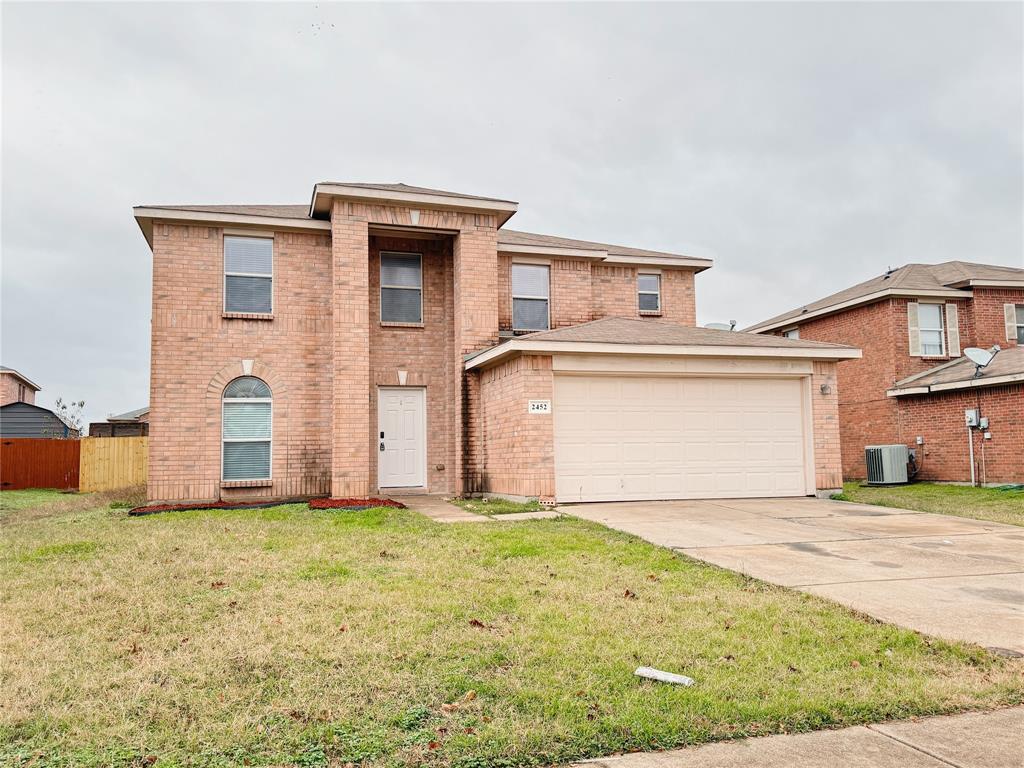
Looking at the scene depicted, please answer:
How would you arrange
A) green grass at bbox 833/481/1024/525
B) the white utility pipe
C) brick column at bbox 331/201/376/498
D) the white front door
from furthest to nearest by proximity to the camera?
the white utility pipe
the white front door
brick column at bbox 331/201/376/498
green grass at bbox 833/481/1024/525

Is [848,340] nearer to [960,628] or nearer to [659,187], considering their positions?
[659,187]

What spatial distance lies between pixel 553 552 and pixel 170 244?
36.4ft

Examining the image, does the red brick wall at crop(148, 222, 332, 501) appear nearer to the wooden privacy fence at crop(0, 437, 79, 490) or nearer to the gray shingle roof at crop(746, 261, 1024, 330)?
the wooden privacy fence at crop(0, 437, 79, 490)

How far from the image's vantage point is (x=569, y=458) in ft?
41.2

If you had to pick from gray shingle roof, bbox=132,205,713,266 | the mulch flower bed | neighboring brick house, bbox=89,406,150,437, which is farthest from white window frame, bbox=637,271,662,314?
neighboring brick house, bbox=89,406,150,437

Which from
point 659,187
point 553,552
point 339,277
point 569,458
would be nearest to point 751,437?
point 569,458

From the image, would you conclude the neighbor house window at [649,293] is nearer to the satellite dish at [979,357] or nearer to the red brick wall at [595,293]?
the red brick wall at [595,293]

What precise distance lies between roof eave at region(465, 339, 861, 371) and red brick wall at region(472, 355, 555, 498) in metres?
0.29

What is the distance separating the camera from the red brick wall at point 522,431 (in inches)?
479

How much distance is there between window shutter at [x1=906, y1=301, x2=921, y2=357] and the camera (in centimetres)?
2012

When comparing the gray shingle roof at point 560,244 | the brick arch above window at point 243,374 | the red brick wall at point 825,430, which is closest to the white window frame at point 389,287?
the gray shingle roof at point 560,244

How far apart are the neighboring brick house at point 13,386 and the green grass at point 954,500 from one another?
129 ft

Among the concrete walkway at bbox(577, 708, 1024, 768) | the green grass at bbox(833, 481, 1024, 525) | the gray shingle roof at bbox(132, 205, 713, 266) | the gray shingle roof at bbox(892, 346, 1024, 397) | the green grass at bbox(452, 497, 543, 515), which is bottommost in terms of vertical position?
the green grass at bbox(833, 481, 1024, 525)

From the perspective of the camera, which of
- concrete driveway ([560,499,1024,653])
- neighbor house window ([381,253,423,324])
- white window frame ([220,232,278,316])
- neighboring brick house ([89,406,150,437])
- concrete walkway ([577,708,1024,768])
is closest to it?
concrete walkway ([577,708,1024,768])
